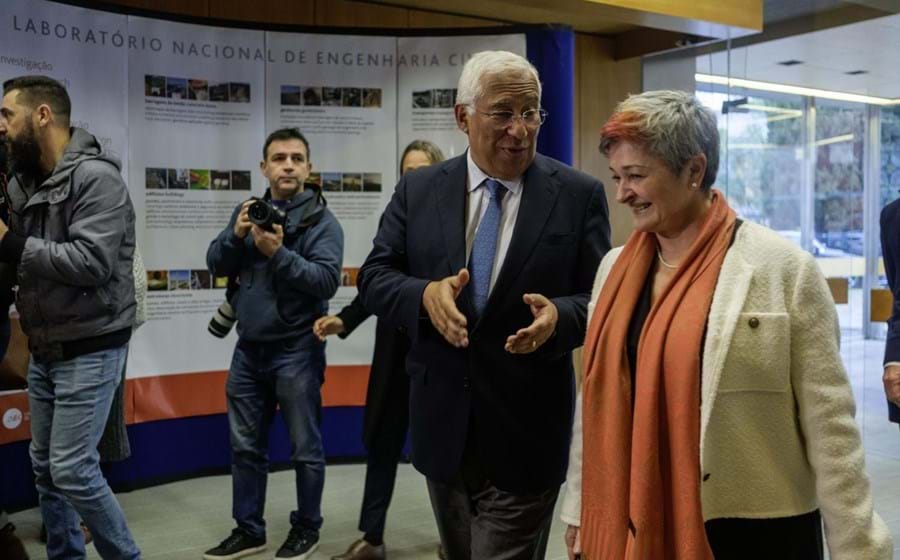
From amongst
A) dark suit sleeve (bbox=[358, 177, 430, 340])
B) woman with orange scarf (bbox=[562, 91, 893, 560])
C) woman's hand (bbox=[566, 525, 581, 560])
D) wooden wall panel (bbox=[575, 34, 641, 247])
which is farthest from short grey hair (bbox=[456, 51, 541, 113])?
wooden wall panel (bbox=[575, 34, 641, 247])

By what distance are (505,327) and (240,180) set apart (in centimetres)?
301

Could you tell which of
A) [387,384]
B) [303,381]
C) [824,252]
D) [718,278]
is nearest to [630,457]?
[718,278]

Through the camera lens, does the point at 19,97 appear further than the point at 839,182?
No

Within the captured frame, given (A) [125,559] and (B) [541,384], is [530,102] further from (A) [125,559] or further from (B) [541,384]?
(A) [125,559]

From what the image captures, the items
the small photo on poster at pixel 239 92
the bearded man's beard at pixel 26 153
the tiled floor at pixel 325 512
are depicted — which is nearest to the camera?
the bearded man's beard at pixel 26 153

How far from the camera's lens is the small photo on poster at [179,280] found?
4.64 meters

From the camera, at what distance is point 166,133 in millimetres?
4590

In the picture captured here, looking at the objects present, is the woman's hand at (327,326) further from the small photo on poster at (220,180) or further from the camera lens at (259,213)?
the small photo on poster at (220,180)

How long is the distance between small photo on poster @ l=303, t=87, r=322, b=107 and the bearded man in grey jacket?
6.50 feet

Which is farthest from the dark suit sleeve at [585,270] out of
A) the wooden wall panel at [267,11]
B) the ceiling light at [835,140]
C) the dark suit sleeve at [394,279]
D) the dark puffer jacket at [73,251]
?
the ceiling light at [835,140]

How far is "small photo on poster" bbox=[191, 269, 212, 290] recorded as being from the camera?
4695mm

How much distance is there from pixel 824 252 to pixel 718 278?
4217 mm

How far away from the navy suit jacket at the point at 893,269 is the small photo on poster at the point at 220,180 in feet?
10.0

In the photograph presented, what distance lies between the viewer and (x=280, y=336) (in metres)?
3.52
